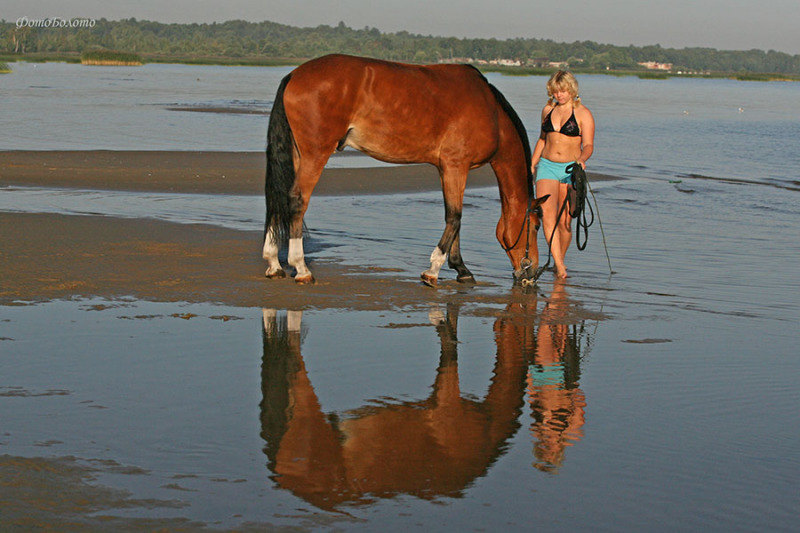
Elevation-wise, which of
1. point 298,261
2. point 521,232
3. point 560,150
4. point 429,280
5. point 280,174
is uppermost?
point 560,150

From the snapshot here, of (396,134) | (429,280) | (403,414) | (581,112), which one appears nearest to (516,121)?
(581,112)

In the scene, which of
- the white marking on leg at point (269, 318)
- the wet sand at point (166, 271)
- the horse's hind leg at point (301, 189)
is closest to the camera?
the white marking on leg at point (269, 318)

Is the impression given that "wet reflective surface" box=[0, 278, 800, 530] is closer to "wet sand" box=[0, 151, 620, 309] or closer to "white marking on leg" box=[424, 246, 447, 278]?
"wet sand" box=[0, 151, 620, 309]

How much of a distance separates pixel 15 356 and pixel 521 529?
355 cm

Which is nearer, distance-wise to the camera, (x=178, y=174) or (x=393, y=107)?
(x=393, y=107)

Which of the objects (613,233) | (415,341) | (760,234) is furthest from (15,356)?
(760,234)

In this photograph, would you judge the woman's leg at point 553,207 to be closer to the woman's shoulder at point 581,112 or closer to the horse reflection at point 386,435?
the woman's shoulder at point 581,112

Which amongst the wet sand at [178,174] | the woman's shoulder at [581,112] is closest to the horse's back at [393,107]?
the woman's shoulder at [581,112]

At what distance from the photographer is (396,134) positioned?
9000mm

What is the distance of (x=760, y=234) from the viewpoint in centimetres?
1312

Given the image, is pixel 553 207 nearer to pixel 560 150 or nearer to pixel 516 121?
pixel 560 150

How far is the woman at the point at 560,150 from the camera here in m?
9.51

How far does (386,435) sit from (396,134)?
4511 mm

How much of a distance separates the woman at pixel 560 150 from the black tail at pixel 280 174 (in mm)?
2352
